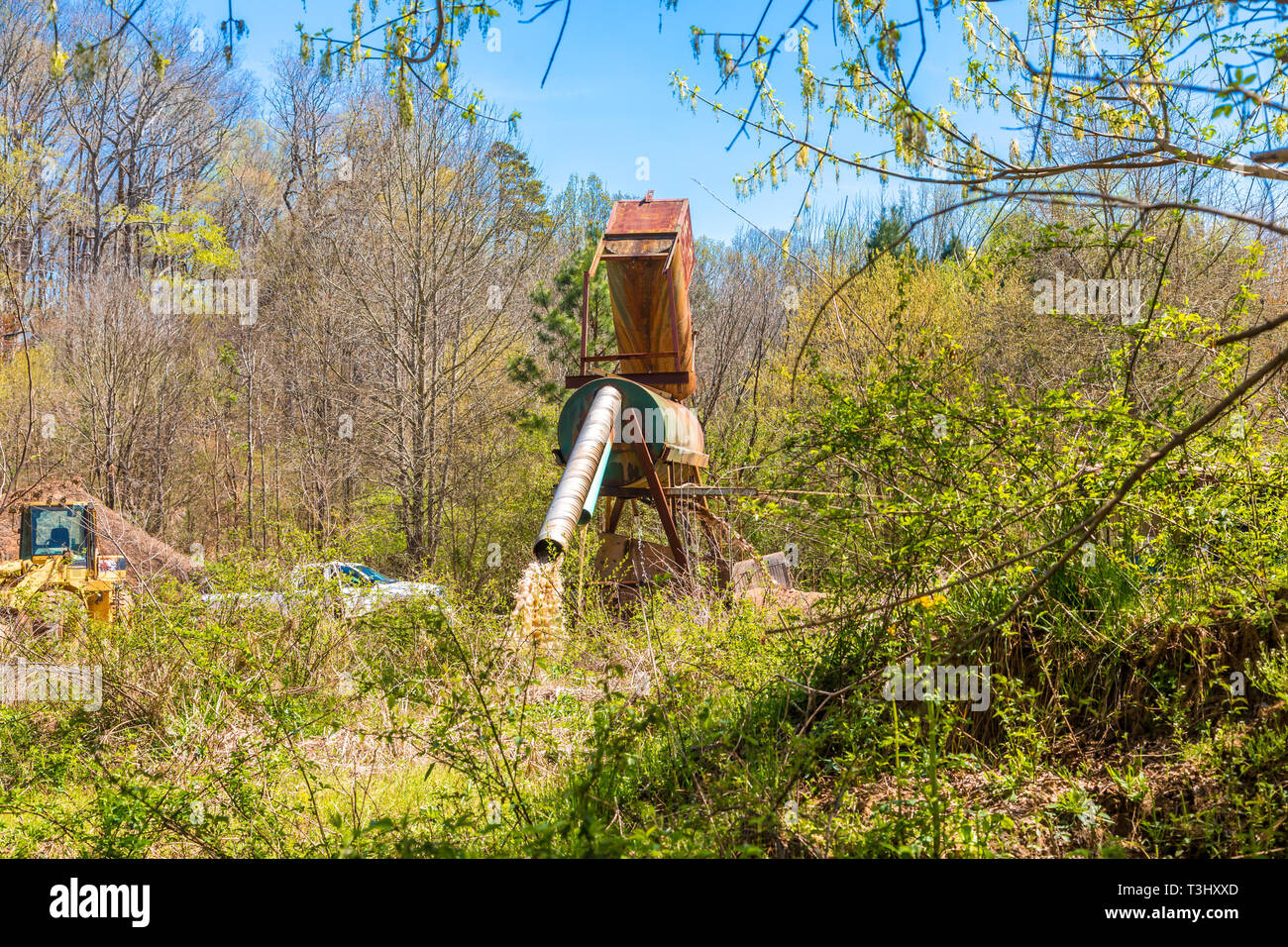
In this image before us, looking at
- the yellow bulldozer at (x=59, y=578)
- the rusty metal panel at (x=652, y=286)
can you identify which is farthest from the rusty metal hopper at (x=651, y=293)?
the yellow bulldozer at (x=59, y=578)

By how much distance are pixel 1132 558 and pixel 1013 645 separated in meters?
0.80

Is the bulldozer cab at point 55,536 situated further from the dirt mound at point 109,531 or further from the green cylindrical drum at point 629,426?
the green cylindrical drum at point 629,426

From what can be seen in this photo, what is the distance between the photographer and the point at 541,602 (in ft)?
23.0

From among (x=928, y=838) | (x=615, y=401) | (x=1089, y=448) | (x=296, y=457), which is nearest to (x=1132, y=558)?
(x=1089, y=448)

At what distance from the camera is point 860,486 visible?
527cm

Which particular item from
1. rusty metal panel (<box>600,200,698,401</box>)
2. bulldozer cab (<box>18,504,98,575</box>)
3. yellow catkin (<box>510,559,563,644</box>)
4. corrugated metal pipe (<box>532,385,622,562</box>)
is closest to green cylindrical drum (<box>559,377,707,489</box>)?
corrugated metal pipe (<box>532,385,622,562</box>)

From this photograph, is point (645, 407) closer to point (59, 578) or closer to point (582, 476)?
point (582, 476)

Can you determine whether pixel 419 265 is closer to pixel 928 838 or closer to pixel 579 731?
pixel 579 731

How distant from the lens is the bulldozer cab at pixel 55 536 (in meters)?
12.4

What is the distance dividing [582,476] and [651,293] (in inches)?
135

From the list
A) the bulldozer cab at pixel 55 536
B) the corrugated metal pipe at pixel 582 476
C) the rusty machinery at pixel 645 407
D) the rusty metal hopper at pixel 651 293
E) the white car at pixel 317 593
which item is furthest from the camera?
the bulldozer cab at pixel 55 536

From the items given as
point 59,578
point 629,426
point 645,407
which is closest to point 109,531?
point 59,578

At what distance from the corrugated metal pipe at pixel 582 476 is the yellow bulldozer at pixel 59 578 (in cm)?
350

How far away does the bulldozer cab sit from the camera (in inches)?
487
